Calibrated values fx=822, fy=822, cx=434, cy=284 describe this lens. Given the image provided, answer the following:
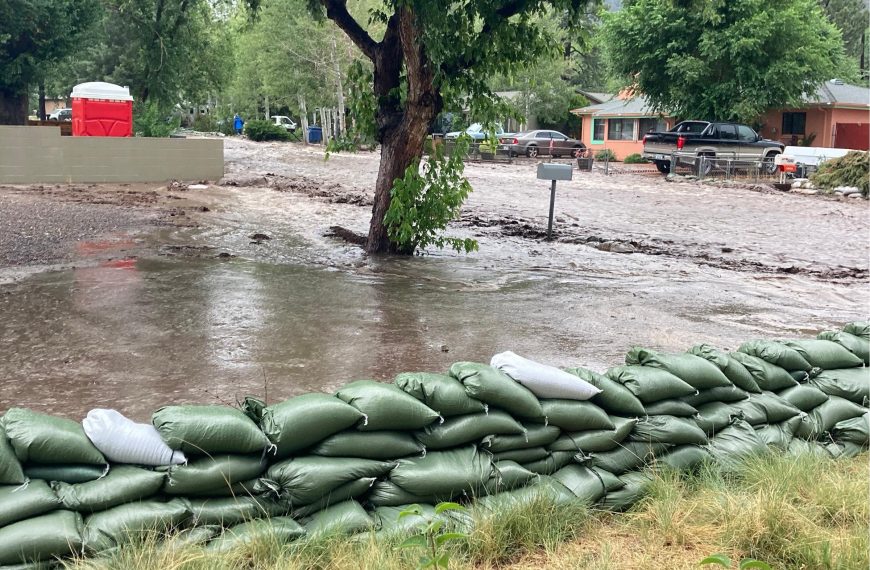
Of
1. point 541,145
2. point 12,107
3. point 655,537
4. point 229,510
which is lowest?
point 655,537

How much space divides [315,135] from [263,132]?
408 centimetres

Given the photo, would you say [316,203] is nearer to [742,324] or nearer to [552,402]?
[742,324]

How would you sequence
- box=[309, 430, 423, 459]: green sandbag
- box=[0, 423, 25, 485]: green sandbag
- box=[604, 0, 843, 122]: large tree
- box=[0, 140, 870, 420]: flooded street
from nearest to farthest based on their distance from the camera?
box=[0, 423, 25, 485]: green sandbag < box=[309, 430, 423, 459]: green sandbag < box=[0, 140, 870, 420]: flooded street < box=[604, 0, 843, 122]: large tree

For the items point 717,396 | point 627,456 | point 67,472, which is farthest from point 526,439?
point 67,472

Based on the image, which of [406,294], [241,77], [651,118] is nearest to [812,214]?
[406,294]

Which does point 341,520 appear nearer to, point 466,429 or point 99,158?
point 466,429

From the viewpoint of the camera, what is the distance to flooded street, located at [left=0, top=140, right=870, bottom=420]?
5.81m

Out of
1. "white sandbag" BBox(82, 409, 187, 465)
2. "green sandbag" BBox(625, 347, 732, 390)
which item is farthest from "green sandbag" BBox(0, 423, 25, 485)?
"green sandbag" BBox(625, 347, 732, 390)

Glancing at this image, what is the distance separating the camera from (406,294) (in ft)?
28.2

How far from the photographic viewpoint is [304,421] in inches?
132

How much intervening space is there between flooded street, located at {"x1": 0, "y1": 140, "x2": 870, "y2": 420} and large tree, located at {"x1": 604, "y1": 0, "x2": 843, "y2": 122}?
556 inches

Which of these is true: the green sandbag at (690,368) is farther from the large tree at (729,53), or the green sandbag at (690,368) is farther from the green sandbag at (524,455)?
the large tree at (729,53)

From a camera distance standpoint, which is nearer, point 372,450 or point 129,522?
point 129,522

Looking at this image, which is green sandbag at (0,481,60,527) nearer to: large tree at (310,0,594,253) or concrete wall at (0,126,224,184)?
large tree at (310,0,594,253)
